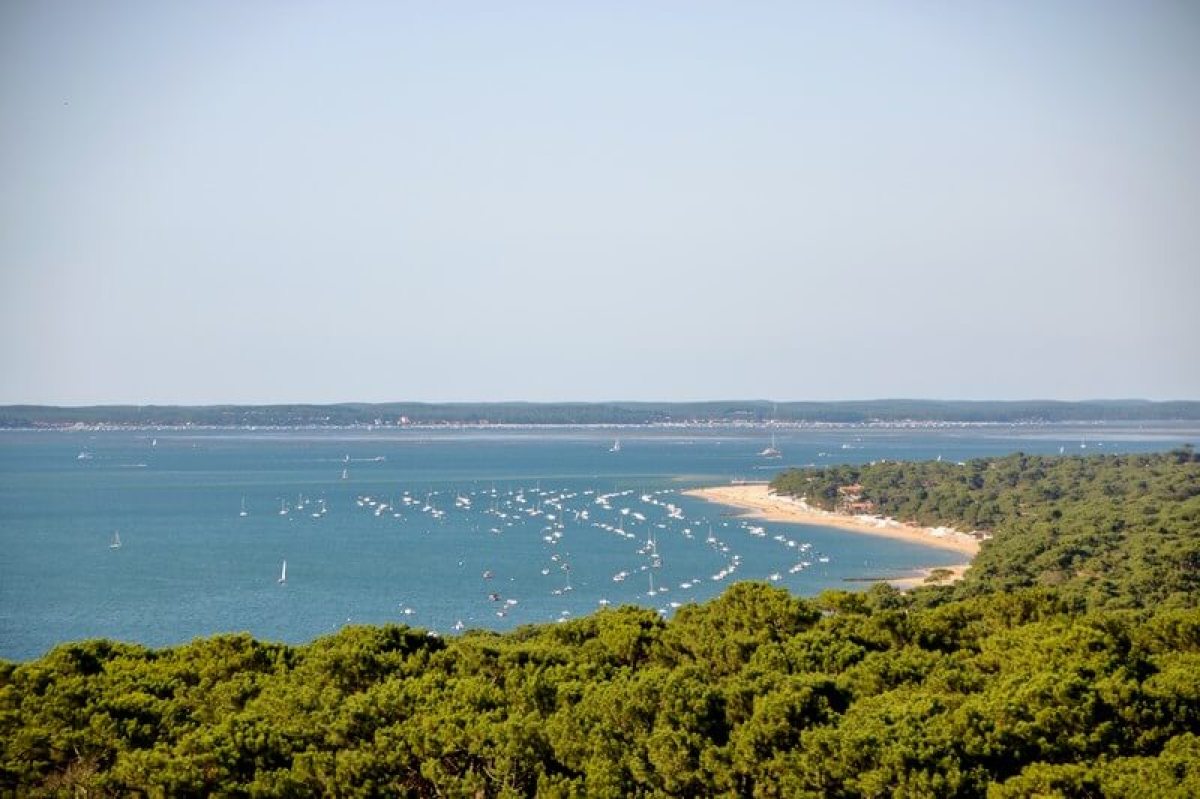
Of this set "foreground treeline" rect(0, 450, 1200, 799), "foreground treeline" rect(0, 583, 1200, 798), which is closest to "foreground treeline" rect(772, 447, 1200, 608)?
"foreground treeline" rect(0, 450, 1200, 799)

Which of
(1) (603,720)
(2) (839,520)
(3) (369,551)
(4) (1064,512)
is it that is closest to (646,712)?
(1) (603,720)

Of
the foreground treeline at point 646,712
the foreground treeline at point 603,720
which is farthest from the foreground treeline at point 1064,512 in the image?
the foreground treeline at point 603,720

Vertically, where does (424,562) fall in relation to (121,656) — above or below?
below

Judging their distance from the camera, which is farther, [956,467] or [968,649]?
[956,467]

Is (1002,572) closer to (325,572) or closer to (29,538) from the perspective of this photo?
(325,572)

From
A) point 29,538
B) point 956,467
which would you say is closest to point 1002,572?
point 956,467

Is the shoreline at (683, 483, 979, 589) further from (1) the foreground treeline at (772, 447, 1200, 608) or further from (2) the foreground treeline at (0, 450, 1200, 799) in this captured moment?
(2) the foreground treeline at (0, 450, 1200, 799)

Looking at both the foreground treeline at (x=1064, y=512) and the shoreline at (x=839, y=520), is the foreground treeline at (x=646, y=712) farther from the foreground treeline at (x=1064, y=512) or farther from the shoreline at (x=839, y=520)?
the shoreline at (x=839, y=520)
